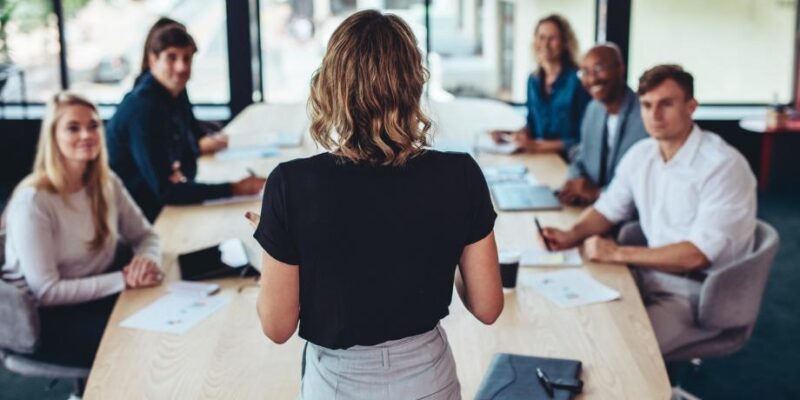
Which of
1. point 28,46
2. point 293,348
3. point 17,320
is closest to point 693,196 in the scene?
point 293,348

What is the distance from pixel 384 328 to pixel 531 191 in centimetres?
230

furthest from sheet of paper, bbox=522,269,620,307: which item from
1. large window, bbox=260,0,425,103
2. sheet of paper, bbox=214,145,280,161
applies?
large window, bbox=260,0,425,103

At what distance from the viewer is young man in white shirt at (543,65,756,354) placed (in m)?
3.07

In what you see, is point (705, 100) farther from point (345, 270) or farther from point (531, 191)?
point (345, 270)

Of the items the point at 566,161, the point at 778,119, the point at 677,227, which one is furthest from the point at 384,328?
the point at 778,119

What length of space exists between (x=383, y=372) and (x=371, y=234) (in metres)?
0.27

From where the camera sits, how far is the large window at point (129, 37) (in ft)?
24.4

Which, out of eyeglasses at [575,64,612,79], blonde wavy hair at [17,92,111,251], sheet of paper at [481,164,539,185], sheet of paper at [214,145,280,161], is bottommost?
sheet of paper at [481,164,539,185]

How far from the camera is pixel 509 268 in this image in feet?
9.09

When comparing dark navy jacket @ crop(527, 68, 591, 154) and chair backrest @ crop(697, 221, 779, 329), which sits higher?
dark navy jacket @ crop(527, 68, 591, 154)

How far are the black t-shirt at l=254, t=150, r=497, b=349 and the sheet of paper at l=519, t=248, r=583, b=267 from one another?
1.29 meters

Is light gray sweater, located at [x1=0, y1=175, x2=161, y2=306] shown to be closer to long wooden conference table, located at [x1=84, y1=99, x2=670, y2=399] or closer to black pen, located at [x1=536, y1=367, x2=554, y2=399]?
long wooden conference table, located at [x1=84, y1=99, x2=670, y2=399]

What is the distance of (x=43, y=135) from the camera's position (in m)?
3.13

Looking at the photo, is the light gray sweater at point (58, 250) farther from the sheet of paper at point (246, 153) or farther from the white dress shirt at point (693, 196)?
the white dress shirt at point (693, 196)
